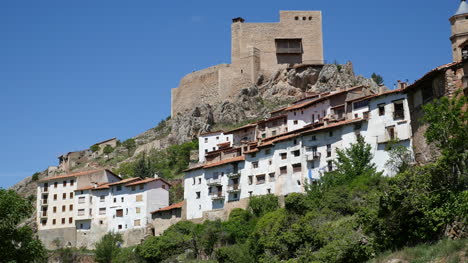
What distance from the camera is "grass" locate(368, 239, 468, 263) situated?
89.7 ft

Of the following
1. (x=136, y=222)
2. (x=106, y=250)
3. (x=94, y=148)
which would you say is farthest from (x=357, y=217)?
(x=94, y=148)

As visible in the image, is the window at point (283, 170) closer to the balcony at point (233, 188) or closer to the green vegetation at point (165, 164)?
the balcony at point (233, 188)

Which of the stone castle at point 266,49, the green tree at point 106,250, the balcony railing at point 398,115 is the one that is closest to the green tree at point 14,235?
the green tree at point 106,250

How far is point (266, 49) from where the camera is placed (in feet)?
345

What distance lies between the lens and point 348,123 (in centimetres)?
5581

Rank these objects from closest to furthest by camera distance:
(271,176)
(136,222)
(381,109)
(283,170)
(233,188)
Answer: (381,109) < (283,170) < (271,176) < (233,188) < (136,222)

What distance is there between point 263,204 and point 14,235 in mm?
22244

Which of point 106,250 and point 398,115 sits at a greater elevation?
point 398,115

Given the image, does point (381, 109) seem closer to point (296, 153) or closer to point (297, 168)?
point (296, 153)

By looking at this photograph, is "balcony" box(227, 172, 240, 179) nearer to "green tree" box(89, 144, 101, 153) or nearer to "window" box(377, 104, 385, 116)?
"window" box(377, 104, 385, 116)

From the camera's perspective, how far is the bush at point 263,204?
56125mm

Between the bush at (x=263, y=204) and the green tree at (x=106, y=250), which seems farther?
the green tree at (x=106, y=250)

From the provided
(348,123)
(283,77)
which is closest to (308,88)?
(283,77)

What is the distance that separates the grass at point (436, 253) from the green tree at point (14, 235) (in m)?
24.9
